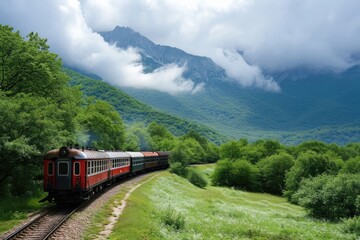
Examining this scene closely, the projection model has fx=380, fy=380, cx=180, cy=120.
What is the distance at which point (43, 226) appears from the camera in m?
20.3

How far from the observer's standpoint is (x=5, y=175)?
27234 mm

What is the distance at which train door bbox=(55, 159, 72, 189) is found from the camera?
86.4 ft

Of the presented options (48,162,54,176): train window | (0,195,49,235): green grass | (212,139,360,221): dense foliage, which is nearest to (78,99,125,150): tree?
(212,139,360,221): dense foliage

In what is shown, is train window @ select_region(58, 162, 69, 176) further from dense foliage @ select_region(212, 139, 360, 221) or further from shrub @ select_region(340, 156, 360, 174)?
shrub @ select_region(340, 156, 360, 174)

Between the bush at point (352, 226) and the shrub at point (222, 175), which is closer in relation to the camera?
the bush at point (352, 226)

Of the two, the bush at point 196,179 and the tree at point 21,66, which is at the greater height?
the tree at point 21,66

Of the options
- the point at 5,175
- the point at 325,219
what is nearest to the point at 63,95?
the point at 5,175

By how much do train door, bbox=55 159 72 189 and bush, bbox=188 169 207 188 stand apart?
160 ft

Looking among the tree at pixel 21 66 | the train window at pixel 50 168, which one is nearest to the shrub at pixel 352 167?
the tree at pixel 21 66

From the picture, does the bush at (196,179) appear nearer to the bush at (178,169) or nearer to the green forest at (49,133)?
the green forest at (49,133)

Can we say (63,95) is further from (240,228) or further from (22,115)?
(240,228)

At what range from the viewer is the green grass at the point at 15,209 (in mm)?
20750

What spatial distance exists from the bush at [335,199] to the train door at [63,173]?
95.7ft

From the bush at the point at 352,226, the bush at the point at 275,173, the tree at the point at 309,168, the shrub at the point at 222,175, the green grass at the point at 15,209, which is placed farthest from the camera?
the shrub at the point at 222,175
